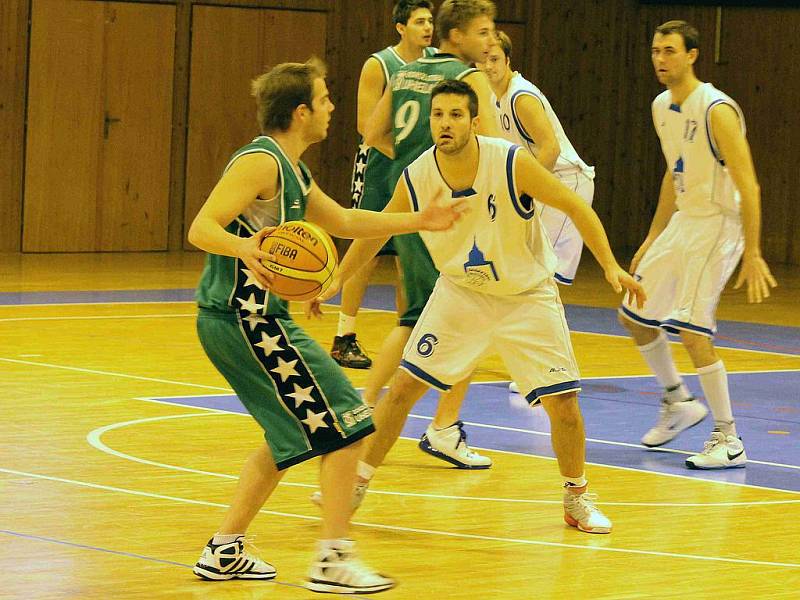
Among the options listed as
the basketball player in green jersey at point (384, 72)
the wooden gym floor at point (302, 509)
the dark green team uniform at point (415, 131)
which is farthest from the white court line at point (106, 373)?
the dark green team uniform at point (415, 131)

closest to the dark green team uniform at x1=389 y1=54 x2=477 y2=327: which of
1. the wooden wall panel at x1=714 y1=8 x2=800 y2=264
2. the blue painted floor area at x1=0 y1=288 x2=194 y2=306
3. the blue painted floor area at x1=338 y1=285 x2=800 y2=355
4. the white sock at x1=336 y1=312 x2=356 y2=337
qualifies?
the white sock at x1=336 y1=312 x2=356 y2=337

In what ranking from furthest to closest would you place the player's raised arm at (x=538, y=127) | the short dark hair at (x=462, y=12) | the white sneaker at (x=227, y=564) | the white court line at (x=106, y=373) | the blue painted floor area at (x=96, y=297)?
the blue painted floor area at (x=96, y=297) < the white court line at (x=106, y=373) < the player's raised arm at (x=538, y=127) < the short dark hair at (x=462, y=12) < the white sneaker at (x=227, y=564)

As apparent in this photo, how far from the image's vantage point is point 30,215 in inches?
621

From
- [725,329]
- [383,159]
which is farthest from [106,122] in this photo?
[383,159]

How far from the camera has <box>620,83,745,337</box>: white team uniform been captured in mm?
7117

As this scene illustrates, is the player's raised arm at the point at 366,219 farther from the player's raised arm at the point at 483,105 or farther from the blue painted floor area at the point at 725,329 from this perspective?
the blue painted floor area at the point at 725,329

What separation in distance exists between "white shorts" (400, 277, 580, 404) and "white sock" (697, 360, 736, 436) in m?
1.57

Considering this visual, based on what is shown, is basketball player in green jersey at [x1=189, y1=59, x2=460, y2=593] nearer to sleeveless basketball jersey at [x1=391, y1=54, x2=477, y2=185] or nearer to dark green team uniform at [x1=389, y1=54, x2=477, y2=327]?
dark green team uniform at [x1=389, y1=54, x2=477, y2=327]

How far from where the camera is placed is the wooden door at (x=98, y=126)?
15.8m

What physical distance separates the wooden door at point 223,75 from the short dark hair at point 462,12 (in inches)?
407

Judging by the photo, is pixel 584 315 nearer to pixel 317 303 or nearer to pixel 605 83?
pixel 605 83

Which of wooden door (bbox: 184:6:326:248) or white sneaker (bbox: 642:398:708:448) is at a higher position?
wooden door (bbox: 184:6:326:248)

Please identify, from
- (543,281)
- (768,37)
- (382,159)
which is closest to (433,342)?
(543,281)

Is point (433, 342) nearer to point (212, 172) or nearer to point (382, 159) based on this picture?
point (382, 159)
